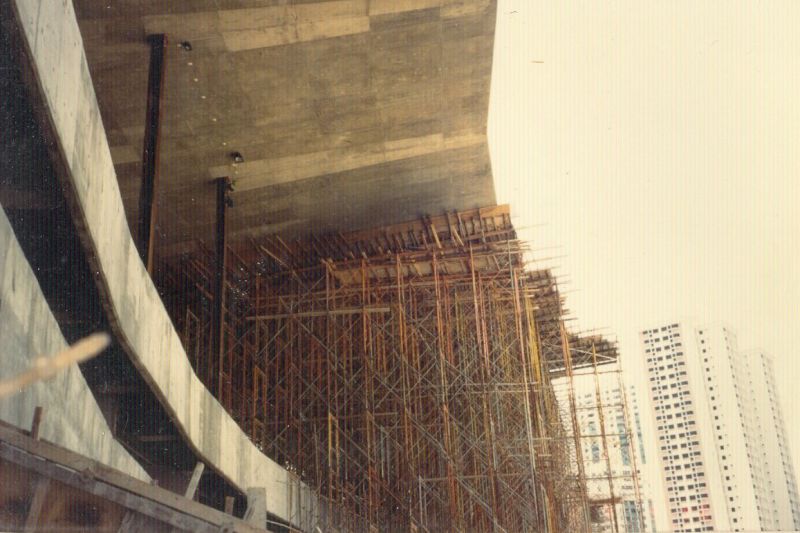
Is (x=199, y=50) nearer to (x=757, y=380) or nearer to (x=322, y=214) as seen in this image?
(x=322, y=214)

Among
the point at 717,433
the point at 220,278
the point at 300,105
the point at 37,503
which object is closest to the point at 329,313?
the point at 220,278

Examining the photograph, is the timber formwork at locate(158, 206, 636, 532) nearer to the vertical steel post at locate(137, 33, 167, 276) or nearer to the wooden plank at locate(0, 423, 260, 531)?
the vertical steel post at locate(137, 33, 167, 276)

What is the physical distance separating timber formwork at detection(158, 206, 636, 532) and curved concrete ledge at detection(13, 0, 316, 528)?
761 centimetres

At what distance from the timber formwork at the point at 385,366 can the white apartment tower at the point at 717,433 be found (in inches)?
1873

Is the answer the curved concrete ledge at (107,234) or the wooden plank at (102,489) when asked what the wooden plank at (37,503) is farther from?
the curved concrete ledge at (107,234)

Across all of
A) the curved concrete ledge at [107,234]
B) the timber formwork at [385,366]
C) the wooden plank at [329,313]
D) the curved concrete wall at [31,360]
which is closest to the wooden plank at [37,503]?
the curved concrete wall at [31,360]

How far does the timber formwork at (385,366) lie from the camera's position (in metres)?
22.3

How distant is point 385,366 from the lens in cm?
2400

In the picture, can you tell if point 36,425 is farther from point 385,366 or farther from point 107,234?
point 385,366

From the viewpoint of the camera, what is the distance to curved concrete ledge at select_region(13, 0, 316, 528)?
6113 mm

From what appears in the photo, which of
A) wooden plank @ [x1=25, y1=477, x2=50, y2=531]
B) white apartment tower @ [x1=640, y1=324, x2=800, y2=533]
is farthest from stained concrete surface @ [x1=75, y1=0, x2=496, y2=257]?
white apartment tower @ [x1=640, y1=324, x2=800, y2=533]

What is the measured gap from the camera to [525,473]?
21.5 metres

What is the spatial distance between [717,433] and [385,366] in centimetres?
5227

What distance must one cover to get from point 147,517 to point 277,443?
19657mm
